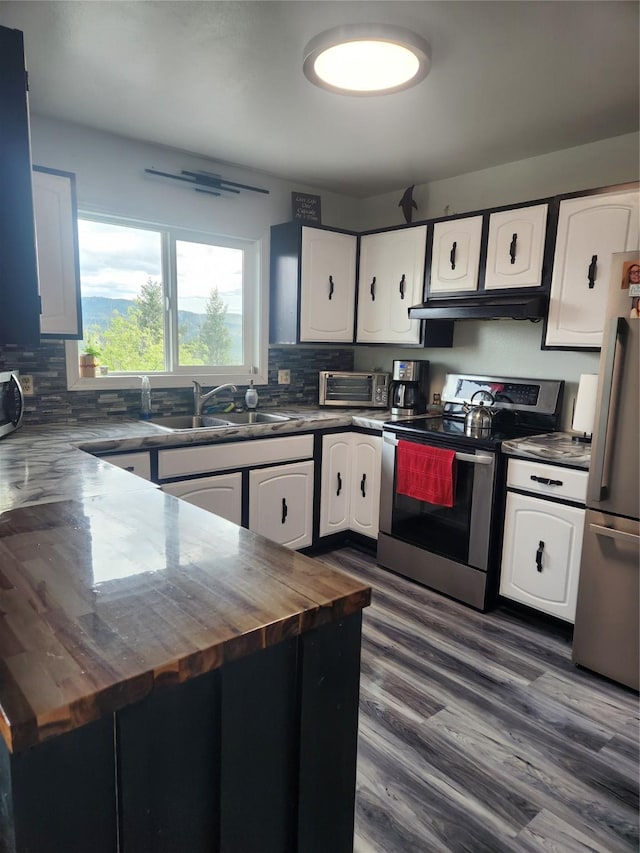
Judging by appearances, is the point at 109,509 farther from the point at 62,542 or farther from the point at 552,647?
the point at 552,647

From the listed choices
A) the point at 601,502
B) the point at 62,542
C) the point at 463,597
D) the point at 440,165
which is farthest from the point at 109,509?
the point at 440,165

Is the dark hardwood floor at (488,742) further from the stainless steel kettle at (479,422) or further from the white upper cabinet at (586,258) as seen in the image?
the white upper cabinet at (586,258)

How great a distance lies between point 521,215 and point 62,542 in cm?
269

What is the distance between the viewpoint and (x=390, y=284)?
352cm

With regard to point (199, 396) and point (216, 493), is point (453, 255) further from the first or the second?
point (216, 493)

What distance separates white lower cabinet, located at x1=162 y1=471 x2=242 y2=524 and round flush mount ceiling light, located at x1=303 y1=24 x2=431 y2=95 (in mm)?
1824

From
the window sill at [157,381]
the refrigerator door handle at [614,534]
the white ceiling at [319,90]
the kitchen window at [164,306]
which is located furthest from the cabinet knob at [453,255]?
the refrigerator door handle at [614,534]

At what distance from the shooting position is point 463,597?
279 cm

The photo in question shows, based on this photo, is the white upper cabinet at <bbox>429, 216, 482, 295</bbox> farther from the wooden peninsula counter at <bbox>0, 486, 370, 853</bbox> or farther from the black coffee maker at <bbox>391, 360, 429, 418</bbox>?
the wooden peninsula counter at <bbox>0, 486, 370, 853</bbox>

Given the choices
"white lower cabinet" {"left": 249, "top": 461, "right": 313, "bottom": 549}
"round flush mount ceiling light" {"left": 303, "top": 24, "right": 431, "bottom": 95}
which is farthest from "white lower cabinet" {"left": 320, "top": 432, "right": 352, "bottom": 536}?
"round flush mount ceiling light" {"left": 303, "top": 24, "right": 431, "bottom": 95}

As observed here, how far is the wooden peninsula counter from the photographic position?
2.11 ft

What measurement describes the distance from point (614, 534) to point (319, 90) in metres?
2.17

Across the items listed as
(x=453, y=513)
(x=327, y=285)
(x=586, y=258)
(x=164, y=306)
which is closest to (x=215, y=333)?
(x=164, y=306)

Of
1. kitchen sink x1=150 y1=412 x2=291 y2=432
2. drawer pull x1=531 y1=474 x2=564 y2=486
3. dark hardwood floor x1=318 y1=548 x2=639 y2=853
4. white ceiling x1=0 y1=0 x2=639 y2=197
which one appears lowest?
dark hardwood floor x1=318 y1=548 x2=639 y2=853
